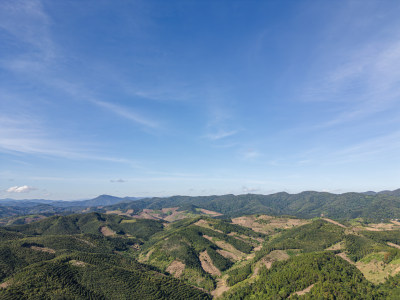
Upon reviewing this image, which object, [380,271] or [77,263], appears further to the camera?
[77,263]

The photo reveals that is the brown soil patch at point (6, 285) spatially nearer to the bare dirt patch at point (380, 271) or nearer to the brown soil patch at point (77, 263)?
the brown soil patch at point (77, 263)

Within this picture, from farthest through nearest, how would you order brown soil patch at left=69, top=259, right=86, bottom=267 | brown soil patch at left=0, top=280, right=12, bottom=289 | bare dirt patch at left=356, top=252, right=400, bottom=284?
1. brown soil patch at left=69, top=259, right=86, bottom=267
2. bare dirt patch at left=356, top=252, right=400, bottom=284
3. brown soil patch at left=0, top=280, right=12, bottom=289

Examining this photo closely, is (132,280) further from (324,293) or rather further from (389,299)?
(389,299)

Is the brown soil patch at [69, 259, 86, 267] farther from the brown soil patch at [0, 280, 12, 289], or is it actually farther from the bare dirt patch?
the bare dirt patch

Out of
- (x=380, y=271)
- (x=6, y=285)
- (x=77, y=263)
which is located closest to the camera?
(x=6, y=285)

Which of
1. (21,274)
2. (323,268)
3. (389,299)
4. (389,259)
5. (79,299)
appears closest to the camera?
(389,299)

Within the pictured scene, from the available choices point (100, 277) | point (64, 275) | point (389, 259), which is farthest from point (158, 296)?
point (389, 259)

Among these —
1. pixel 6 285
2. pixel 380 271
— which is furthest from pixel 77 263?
pixel 380 271

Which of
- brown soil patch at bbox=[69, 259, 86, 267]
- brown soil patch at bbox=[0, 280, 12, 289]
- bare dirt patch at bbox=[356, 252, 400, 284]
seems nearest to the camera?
brown soil patch at bbox=[0, 280, 12, 289]

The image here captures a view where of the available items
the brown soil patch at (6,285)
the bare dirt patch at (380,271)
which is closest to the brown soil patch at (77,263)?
the brown soil patch at (6,285)

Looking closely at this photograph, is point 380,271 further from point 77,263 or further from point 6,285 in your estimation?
point 6,285

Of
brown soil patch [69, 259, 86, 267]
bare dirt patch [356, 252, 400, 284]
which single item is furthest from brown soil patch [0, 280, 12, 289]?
bare dirt patch [356, 252, 400, 284]
